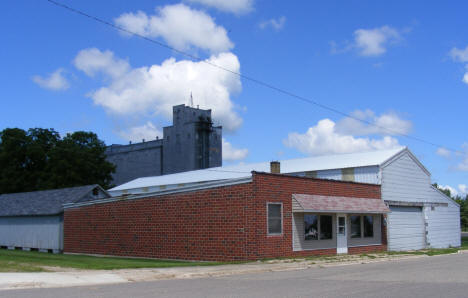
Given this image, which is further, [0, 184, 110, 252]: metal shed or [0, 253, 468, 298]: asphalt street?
[0, 184, 110, 252]: metal shed

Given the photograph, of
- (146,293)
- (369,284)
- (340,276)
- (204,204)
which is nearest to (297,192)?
(204,204)

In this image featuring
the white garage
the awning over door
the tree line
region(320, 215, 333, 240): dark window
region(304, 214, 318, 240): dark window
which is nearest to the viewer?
the awning over door

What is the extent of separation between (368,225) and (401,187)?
6.02m

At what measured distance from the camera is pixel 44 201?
39406 mm

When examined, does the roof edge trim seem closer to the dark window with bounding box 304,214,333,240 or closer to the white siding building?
the dark window with bounding box 304,214,333,240

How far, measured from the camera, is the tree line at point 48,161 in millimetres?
61156

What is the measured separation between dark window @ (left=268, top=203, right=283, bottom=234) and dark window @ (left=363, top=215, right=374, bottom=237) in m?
8.36

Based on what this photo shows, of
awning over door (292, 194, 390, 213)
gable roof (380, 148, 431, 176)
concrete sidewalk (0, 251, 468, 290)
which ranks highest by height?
gable roof (380, 148, 431, 176)

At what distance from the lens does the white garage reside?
33688 millimetres

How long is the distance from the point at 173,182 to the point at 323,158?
13.4m

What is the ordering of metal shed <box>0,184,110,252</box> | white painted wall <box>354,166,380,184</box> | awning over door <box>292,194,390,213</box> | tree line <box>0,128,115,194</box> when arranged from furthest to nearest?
tree line <box>0,128,115,194</box> < metal shed <box>0,184,110,252</box> < white painted wall <box>354,166,380,184</box> < awning over door <box>292,194,390,213</box>

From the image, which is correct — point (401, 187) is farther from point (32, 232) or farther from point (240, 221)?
point (32, 232)

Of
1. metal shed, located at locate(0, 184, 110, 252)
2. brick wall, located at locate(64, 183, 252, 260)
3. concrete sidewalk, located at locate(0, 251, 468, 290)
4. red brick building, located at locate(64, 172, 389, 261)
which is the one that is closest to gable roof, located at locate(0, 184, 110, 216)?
metal shed, located at locate(0, 184, 110, 252)

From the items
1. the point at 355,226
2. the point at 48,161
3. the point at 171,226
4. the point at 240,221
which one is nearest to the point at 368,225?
the point at 355,226
